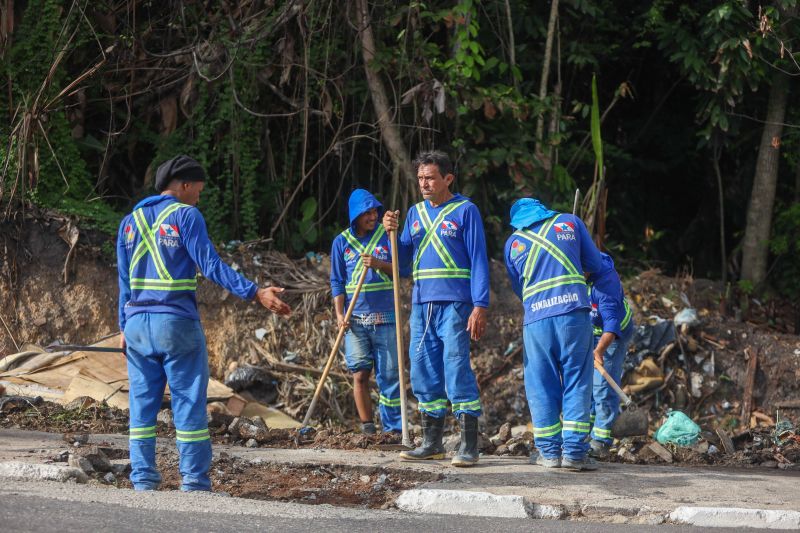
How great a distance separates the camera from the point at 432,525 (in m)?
5.11

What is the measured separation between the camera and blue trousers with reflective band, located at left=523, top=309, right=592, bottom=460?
662 centimetres

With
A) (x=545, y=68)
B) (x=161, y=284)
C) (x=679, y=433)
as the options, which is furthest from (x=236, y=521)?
(x=545, y=68)

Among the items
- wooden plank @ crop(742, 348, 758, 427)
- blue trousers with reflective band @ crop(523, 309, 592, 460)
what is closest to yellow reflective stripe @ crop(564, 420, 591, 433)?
blue trousers with reflective band @ crop(523, 309, 592, 460)

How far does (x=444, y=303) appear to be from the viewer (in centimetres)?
696

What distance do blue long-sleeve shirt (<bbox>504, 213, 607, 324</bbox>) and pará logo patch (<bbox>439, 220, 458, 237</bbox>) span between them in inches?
15.8

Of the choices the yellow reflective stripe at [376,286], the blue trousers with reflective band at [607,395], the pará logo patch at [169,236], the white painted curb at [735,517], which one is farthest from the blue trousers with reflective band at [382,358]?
the white painted curb at [735,517]

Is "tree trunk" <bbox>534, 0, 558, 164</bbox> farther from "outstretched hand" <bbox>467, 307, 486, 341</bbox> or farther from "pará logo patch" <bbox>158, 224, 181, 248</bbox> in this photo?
"pará logo patch" <bbox>158, 224, 181, 248</bbox>

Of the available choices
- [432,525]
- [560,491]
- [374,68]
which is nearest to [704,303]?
[374,68]

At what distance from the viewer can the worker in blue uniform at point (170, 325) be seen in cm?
580

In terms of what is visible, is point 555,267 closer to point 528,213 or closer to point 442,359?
point 528,213

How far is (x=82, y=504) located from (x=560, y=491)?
2.80m

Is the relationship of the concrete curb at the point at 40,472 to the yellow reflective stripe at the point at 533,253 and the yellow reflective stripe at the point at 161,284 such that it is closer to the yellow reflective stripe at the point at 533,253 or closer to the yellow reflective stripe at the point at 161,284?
the yellow reflective stripe at the point at 161,284

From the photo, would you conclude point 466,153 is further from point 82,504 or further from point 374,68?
point 82,504

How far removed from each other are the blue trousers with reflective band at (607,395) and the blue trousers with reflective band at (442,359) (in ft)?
4.55
